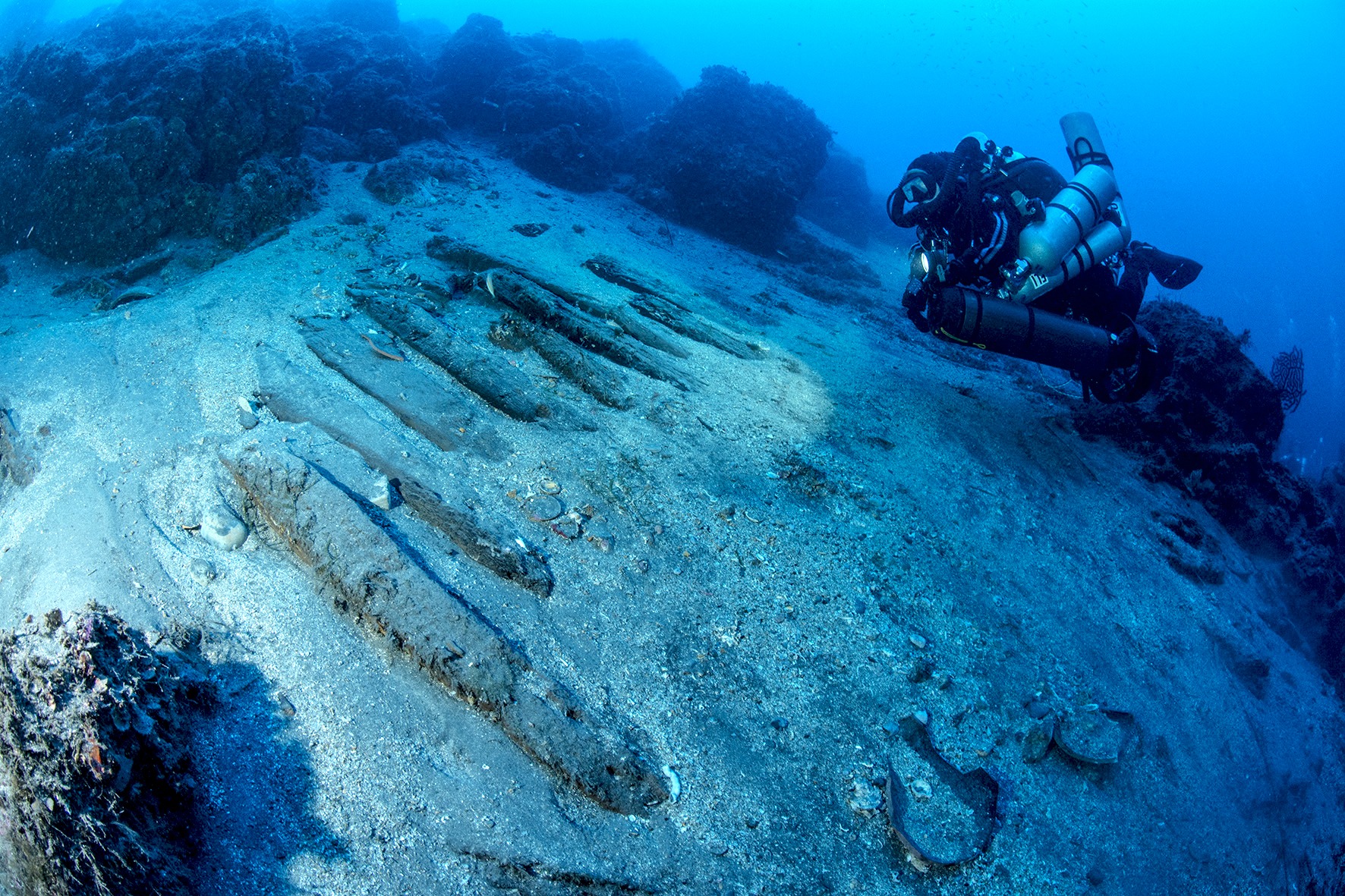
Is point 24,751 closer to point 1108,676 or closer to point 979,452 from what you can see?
point 1108,676

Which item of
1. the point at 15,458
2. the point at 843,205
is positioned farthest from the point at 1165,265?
the point at 843,205

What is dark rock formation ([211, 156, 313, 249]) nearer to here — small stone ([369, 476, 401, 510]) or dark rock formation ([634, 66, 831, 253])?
small stone ([369, 476, 401, 510])

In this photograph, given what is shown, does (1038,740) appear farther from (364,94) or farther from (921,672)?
(364,94)

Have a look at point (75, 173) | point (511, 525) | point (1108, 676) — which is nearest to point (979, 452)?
point (1108, 676)

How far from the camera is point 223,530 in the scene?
10.1 feet

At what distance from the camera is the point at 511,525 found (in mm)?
3561

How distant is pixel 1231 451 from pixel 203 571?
922 cm

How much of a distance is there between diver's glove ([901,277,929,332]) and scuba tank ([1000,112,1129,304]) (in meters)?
0.71

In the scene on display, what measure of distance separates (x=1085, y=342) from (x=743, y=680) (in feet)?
16.8

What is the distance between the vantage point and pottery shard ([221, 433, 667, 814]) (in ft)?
8.06

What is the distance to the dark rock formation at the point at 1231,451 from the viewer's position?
5.71 m

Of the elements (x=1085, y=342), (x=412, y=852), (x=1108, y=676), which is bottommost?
(x=412, y=852)

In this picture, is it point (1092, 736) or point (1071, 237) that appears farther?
point (1071, 237)

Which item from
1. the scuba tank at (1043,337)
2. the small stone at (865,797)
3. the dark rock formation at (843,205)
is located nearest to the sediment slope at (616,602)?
the small stone at (865,797)
